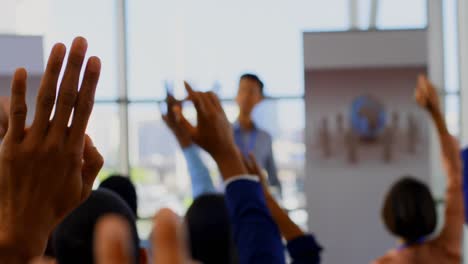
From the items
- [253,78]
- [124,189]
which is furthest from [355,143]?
[124,189]

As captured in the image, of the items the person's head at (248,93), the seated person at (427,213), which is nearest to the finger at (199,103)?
the seated person at (427,213)

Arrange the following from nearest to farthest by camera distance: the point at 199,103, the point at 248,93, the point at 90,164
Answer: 1. the point at 90,164
2. the point at 199,103
3. the point at 248,93

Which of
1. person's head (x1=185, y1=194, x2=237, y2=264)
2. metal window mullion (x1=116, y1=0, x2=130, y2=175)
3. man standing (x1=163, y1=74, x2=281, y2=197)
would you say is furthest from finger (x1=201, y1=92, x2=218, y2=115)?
metal window mullion (x1=116, y1=0, x2=130, y2=175)

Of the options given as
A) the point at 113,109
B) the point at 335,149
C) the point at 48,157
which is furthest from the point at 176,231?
the point at 113,109

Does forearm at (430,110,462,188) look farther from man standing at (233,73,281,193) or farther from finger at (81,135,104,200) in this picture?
man standing at (233,73,281,193)

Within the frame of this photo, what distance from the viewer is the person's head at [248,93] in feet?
20.4

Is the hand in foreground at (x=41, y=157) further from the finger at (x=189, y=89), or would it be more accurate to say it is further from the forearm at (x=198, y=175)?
the forearm at (x=198, y=175)

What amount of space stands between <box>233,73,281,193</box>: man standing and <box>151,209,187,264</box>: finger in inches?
222

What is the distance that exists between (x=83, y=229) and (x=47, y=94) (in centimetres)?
91

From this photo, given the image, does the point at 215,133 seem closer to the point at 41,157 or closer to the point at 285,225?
the point at 285,225

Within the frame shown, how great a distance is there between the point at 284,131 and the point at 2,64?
318cm

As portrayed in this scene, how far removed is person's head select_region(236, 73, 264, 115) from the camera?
621 cm

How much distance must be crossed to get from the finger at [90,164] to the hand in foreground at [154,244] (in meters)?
0.62

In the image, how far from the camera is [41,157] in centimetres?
103
